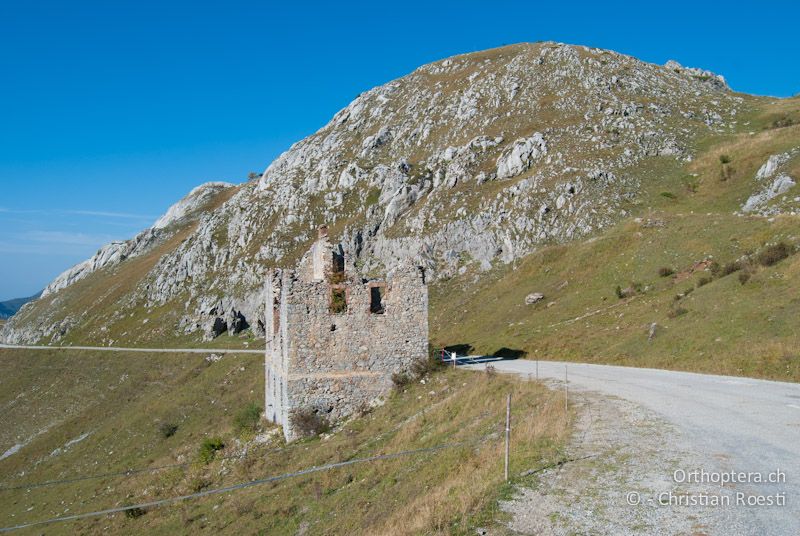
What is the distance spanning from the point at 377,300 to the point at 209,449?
10405 millimetres

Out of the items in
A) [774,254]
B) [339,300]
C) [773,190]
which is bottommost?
[339,300]

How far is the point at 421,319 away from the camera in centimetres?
2328

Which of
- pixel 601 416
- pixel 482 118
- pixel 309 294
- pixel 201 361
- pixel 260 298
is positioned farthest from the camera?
pixel 482 118

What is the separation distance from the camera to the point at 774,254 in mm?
33312

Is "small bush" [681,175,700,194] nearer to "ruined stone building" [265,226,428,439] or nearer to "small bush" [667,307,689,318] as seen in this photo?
"small bush" [667,307,689,318]

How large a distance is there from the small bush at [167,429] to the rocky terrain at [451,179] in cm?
3796

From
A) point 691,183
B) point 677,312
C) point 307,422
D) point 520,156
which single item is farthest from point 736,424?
point 520,156

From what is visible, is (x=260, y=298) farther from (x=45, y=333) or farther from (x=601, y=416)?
(x=601, y=416)

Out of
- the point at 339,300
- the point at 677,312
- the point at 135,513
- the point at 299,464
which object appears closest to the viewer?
the point at 299,464

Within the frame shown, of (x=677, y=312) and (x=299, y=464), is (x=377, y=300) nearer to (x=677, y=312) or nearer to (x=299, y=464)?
(x=299, y=464)

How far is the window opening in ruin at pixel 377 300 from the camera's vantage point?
908 inches

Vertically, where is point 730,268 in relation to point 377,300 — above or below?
above

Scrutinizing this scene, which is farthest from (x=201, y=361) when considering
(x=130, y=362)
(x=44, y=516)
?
(x=44, y=516)

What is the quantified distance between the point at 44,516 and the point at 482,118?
9485 cm
